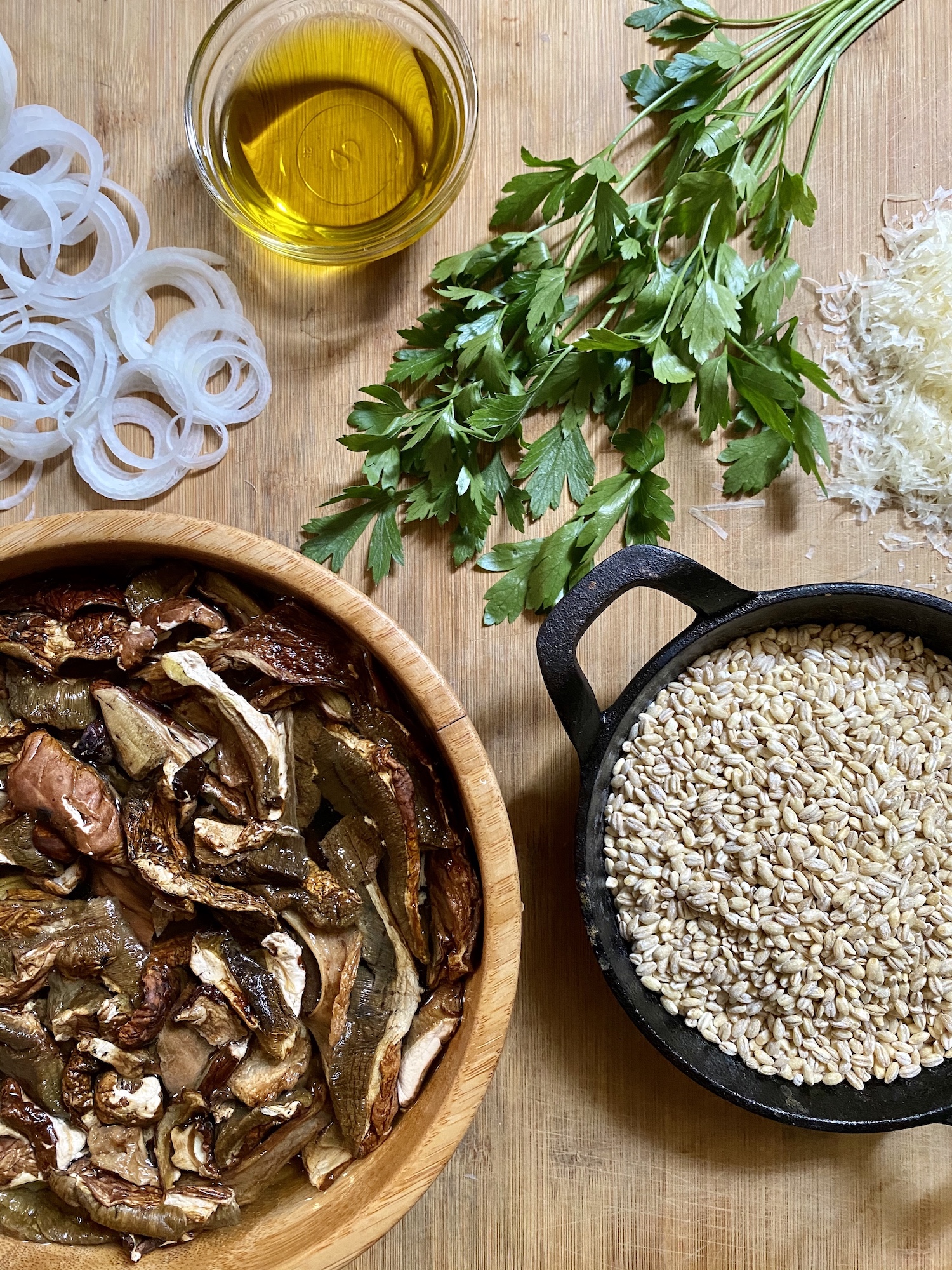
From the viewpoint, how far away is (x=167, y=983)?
1.38 meters

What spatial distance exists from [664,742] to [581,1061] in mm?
626

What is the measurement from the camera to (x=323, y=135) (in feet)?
5.22

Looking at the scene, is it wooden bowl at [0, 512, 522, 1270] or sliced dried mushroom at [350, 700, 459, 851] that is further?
sliced dried mushroom at [350, 700, 459, 851]

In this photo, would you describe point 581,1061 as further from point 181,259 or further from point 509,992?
point 181,259

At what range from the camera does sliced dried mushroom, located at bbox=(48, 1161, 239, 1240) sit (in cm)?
134

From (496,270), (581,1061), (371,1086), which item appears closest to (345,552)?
(496,270)

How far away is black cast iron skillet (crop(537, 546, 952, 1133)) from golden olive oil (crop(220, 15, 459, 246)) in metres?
0.79

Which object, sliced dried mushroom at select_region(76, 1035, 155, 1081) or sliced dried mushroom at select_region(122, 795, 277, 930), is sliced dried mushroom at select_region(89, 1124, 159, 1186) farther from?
sliced dried mushroom at select_region(122, 795, 277, 930)

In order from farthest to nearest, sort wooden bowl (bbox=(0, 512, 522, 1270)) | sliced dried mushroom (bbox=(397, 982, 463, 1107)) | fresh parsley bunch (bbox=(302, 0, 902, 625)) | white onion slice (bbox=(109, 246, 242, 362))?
white onion slice (bbox=(109, 246, 242, 362)), fresh parsley bunch (bbox=(302, 0, 902, 625)), sliced dried mushroom (bbox=(397, 982, 463, 1107)), wooden bowl (bbox=(0, 512, 522, 1270))

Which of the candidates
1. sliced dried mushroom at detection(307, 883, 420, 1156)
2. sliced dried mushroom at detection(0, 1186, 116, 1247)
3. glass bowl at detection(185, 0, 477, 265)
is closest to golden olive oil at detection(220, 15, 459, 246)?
glass bowl at detection(185, 0, 477, 265)

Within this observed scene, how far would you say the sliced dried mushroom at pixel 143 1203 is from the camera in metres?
1.34

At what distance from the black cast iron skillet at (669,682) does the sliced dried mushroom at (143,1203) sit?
68 centimetres

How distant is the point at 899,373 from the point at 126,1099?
1.75 meters

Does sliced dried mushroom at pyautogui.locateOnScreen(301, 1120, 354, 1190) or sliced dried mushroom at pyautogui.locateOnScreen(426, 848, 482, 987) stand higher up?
sliced dried mushroom at pyautogui.locateOnScreen(426, 848, 482, 987)
